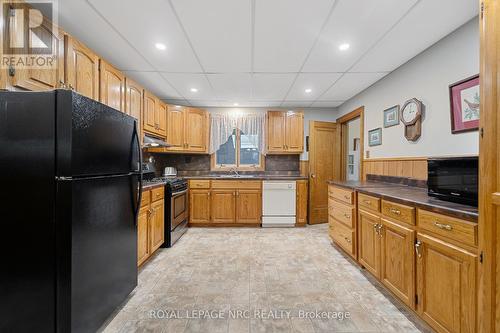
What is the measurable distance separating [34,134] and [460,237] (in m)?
2.40

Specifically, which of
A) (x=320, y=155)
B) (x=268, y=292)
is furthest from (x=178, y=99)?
(x=268, y=292)

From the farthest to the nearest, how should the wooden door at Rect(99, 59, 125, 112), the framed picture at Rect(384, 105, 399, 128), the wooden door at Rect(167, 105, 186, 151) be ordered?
1. the wooden door at Rect(167, 105, 186, 151)
2. the framed picture at Rect(384, 105, 399, 128)
3. the wooden door at Rect(99, 59, 125, 112)

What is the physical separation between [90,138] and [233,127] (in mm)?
3244

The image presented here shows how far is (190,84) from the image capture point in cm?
331

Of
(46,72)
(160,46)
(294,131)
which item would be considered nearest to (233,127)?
(294,131)

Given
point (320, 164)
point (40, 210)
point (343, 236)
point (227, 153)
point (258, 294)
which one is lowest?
point (258, 294)

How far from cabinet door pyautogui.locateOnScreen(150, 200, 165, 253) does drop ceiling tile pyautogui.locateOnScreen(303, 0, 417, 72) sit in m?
2.50

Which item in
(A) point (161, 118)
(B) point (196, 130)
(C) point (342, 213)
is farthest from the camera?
(B) point (196, 130)

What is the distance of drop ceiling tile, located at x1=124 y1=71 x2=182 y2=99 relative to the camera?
2967 mm

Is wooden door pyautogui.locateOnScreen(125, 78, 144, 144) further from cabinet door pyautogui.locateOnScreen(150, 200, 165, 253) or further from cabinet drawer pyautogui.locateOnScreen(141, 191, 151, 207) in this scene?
cabinet door pyautogui.locateOnScreen(150, 200, 165, 253)

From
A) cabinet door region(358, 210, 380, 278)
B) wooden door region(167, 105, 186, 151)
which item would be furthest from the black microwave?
wooden door region(167, 105, 186, 151)

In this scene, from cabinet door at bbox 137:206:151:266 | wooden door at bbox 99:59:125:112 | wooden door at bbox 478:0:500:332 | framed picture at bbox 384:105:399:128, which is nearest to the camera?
wooden door at bbox 478:0:500:332

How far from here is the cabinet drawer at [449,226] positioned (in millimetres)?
1171

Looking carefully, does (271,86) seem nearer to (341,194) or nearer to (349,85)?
(349,85)
